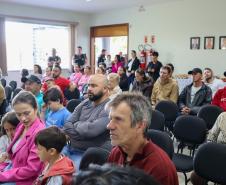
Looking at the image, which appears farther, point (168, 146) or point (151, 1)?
point (151, 1)

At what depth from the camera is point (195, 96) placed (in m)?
4.68

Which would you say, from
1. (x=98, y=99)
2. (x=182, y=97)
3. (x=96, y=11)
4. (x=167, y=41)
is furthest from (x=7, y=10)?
(x=98, y=99)

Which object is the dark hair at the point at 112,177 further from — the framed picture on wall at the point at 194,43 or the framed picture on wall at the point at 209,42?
the framed picture on wall at the point at 194,43

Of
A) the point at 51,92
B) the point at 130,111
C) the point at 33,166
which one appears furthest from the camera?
the point at 51,92

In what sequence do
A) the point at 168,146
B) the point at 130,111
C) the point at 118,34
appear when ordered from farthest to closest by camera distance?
the point at 118,34, the point at 168,146, the point at 130,111

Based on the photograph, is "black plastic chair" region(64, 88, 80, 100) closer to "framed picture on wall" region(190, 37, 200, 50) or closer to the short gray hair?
the short gray hair

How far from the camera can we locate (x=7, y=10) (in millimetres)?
9180

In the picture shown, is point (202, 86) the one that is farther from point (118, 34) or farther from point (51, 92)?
point (118, 34)

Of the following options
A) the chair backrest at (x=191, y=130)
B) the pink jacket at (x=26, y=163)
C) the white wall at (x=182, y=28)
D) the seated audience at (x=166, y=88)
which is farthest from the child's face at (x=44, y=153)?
the white wall at (x=182, y=28)

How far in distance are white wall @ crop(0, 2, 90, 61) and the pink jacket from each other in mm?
8075

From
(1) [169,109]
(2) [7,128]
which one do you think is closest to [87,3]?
(1) [169,109]

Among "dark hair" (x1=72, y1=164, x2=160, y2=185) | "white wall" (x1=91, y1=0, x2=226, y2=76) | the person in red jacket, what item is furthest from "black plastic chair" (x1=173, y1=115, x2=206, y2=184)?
"white wall" (x1=91, y1=0, x2=226, y2=76)

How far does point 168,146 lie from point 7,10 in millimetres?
8451

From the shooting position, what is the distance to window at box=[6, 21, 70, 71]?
978cm
